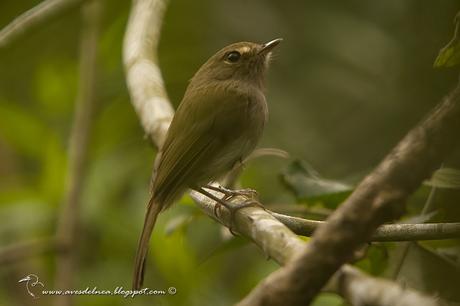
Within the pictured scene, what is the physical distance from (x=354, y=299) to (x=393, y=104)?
13.9 ft

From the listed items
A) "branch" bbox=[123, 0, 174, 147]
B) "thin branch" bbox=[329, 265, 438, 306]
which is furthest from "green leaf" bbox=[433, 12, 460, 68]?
"branch" bbox=[123, 0, 174, 147]

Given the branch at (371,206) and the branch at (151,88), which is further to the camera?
the branch at (151,88)

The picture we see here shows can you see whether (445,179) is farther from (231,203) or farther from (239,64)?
(239,64)

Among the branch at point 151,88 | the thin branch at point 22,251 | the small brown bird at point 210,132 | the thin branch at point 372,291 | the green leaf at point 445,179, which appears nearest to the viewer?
the thin branch at point 372,291

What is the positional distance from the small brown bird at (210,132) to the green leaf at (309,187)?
1.56 feet

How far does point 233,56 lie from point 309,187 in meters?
1.33

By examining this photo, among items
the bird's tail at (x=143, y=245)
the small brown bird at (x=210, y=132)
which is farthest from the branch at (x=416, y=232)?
the small brown bird at (x=210, y=132)

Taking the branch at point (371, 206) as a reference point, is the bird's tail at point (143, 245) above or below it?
below

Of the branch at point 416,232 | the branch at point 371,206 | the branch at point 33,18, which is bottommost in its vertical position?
the branch at point 416,232

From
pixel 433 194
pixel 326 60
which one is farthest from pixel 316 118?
pixel 433 194

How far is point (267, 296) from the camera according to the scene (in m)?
1.73

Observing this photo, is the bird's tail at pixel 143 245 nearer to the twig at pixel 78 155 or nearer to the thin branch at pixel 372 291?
the twig at pixel 78 155

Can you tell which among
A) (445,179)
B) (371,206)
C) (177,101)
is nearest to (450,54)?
(445,179)

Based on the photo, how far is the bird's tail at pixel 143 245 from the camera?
3.54 m
